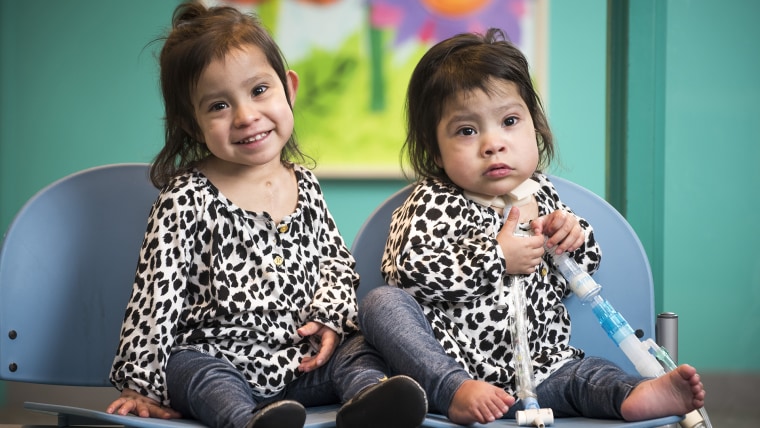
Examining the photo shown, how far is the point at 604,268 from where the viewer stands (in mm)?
1583

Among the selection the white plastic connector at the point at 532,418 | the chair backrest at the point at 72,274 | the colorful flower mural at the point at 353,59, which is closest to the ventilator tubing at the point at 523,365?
the white plastic connector at the point at 532,418

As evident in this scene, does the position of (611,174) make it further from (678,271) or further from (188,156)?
(188,156)

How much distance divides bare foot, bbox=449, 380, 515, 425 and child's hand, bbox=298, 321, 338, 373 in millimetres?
263

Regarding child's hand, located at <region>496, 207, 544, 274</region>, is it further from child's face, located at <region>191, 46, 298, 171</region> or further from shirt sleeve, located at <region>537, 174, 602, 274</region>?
child's face, located at <region>191, 46, 298, 171</region>

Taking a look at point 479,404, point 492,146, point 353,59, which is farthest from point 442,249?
point 353,59

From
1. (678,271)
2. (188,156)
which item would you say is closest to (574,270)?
(678,271)

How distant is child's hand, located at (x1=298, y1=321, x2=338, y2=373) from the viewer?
140 cm

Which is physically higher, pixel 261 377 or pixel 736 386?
pixel 261 377

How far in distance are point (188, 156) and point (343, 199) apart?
4.32 ft

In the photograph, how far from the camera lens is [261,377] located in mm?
1387

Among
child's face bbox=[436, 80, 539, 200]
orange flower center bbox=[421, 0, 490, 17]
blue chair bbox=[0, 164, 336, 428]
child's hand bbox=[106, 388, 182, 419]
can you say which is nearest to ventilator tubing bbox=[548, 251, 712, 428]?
child's face bbox=[436, 80, 539, 200]

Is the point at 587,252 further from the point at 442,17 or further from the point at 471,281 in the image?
the point at 442,17

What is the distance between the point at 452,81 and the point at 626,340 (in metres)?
0.48

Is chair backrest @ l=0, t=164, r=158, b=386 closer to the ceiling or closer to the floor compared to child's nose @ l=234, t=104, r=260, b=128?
closer to the floor
